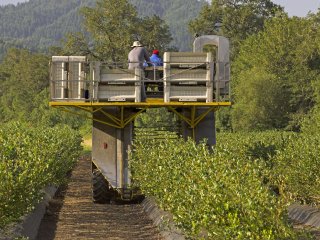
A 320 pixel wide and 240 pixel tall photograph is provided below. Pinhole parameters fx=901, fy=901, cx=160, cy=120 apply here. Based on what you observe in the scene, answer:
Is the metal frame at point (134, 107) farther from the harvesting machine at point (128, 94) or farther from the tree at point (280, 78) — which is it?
the tree at point (280, 78)

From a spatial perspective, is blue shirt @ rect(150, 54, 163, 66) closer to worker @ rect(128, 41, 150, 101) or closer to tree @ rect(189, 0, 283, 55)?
worker @ rect(128, 41, 150, 101)

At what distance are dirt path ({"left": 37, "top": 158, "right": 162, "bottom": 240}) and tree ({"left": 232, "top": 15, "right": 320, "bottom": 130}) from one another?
156ft

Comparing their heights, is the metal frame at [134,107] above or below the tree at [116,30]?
below

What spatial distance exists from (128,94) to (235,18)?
86.7m

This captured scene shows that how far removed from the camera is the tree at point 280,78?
74.4m

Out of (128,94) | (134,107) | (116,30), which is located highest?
(116,30)

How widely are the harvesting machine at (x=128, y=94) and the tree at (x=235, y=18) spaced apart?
273ft

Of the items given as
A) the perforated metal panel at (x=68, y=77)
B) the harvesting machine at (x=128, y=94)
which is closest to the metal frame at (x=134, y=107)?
the harvesting machine at (x=128, y=94)

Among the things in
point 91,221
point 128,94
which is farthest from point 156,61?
point 91,221

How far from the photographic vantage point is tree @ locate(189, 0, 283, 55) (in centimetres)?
10619

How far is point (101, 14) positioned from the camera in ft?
316

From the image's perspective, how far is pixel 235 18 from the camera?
10700 centimetres

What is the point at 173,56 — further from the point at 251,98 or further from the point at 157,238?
the point at 251,98

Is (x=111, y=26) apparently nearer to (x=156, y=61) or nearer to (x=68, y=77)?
(x=156, y=61)
